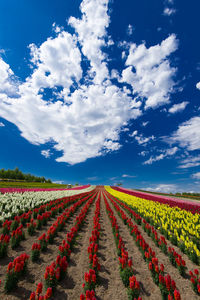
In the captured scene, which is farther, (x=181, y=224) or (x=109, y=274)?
(x=181, y=224)

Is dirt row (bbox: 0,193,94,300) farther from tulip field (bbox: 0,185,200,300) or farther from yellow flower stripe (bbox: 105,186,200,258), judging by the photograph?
yellow flower stripe (bbox: 105,186,200,258)

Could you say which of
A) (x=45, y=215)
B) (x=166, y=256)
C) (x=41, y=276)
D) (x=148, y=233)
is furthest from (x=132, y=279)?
(x=45, y=215)

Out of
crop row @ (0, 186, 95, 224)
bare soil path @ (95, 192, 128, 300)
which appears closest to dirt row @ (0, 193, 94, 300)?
bare soil path @ (95, 192, 128, 300)

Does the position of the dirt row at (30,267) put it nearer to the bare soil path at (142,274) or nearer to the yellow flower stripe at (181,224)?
the bare soil path at (142,274)

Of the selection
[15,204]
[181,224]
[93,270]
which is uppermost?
[15,204]

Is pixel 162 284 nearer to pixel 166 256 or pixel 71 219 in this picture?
pixel 166 256

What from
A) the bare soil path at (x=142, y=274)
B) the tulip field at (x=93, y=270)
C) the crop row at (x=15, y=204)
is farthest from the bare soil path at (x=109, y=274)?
the crop row at (x=15, y=204)

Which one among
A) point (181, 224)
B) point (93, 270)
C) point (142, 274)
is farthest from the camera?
point (181, 224)

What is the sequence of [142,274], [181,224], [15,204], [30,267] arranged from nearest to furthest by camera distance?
[30,267], [142,274], [181,224], [15,204]

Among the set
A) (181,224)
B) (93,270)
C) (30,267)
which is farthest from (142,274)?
(181,224)

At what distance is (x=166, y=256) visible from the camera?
6.27 meters

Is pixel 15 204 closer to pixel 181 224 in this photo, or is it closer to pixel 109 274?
pixel 109 274

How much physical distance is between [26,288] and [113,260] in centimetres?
345

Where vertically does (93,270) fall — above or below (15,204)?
below
